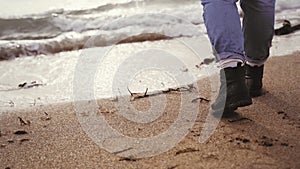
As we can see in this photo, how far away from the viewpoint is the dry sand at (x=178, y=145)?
1905 millimetres

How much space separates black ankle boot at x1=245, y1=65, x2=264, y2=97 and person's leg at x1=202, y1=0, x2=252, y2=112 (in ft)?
1.51

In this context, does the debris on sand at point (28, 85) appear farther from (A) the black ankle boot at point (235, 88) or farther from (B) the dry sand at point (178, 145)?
(A) the black ankle boot at point (235, 88)

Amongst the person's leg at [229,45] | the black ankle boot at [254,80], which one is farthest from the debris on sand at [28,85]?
the person's leg at [229,45]

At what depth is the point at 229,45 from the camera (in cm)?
216

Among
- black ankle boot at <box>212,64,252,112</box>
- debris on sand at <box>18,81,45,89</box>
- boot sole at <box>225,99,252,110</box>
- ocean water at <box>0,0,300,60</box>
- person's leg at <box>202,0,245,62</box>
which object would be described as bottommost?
ocean water at <box>0,0,300,60</box>

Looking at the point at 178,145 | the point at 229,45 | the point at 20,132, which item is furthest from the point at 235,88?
the point at 20,132

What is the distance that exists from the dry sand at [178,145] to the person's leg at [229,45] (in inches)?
5.4

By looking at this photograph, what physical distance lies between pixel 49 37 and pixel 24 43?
1.38 feet

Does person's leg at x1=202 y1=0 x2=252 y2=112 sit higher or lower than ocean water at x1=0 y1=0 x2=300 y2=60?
higher

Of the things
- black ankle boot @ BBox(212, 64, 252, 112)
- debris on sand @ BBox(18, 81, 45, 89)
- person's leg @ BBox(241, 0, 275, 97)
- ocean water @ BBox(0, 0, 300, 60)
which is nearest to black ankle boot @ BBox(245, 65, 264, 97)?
person's leg @ BBox(241, 0, 275, 97)

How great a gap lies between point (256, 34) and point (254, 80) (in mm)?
253

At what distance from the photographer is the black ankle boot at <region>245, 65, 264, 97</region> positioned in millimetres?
2654

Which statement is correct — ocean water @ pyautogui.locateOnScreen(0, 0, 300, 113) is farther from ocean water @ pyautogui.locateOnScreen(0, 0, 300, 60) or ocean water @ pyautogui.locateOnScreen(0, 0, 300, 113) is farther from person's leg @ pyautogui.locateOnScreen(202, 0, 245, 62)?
person's leg @ pyautogui.locateOnScreen(202, 0, 245, 62)

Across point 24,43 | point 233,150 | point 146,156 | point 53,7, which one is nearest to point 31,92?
point 146,156
